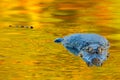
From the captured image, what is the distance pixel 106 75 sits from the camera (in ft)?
22.7

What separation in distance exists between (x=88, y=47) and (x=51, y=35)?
1.44 metres

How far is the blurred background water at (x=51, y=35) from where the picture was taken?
7.06 m

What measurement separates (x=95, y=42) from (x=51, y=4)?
14.2 feet

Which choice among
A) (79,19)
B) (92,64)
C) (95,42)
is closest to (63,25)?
(79,19)

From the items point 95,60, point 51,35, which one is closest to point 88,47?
point 95,60

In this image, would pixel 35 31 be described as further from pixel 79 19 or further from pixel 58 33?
pixel 79 19

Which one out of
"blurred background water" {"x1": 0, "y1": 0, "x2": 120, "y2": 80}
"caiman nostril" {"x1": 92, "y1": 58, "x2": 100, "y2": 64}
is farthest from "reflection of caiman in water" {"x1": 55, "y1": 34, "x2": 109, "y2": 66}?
"blurred background water" {"x1": 0, "y1": 0, "x2": 120, "y2": 80}

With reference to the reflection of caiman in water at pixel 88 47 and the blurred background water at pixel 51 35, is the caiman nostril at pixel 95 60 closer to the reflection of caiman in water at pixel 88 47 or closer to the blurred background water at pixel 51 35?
the reflection of caiman in water at pixel 88 47

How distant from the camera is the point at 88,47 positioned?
25.8ft

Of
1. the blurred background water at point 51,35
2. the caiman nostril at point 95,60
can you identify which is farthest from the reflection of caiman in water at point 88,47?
the blurred background water at point 51,35

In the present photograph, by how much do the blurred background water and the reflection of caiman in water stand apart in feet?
0.34

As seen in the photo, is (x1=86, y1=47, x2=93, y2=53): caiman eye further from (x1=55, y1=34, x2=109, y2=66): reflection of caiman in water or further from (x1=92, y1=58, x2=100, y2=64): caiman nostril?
(x1=92, y1=58, x2=100, y2=64): caiman nostril

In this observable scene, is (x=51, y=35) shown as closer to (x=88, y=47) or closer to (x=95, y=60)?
(x=88, y=47)

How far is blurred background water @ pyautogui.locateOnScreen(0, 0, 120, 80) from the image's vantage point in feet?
23.2
